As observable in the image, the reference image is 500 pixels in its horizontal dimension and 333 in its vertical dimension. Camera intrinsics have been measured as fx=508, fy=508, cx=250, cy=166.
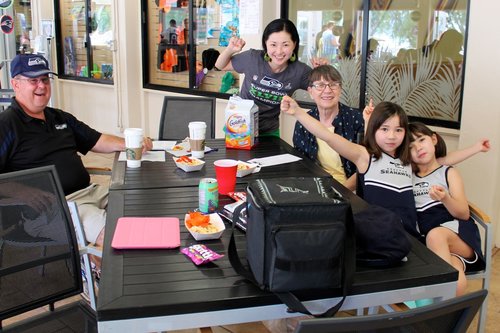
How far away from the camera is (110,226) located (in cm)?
165

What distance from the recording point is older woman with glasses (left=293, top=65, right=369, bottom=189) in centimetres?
257

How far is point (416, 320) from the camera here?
0.89 metres

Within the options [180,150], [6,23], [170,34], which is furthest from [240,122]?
[6,23]

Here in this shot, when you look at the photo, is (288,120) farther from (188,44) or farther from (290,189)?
(290,189)

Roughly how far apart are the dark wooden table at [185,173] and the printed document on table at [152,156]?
0.03 meters

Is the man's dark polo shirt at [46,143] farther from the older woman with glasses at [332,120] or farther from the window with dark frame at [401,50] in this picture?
the window with dark frame at [401,50]

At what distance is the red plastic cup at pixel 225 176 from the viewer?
1979mm

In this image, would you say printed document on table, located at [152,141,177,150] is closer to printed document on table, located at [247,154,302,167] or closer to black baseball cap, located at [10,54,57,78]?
printed document on table, located at [247,154,302,167]

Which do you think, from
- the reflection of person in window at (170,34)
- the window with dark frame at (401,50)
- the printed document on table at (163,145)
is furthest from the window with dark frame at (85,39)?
the printed document on table at (163,145)

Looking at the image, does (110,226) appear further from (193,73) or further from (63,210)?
(193,73)

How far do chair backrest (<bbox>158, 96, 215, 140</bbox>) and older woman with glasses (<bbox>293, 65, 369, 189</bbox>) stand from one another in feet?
3.02

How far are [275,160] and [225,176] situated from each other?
24.2 inches

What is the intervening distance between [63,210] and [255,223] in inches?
33.2

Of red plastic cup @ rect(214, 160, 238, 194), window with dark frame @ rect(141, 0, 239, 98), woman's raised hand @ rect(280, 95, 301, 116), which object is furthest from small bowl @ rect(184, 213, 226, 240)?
window with dark frame @ rect(141, 0, 239, 98)
